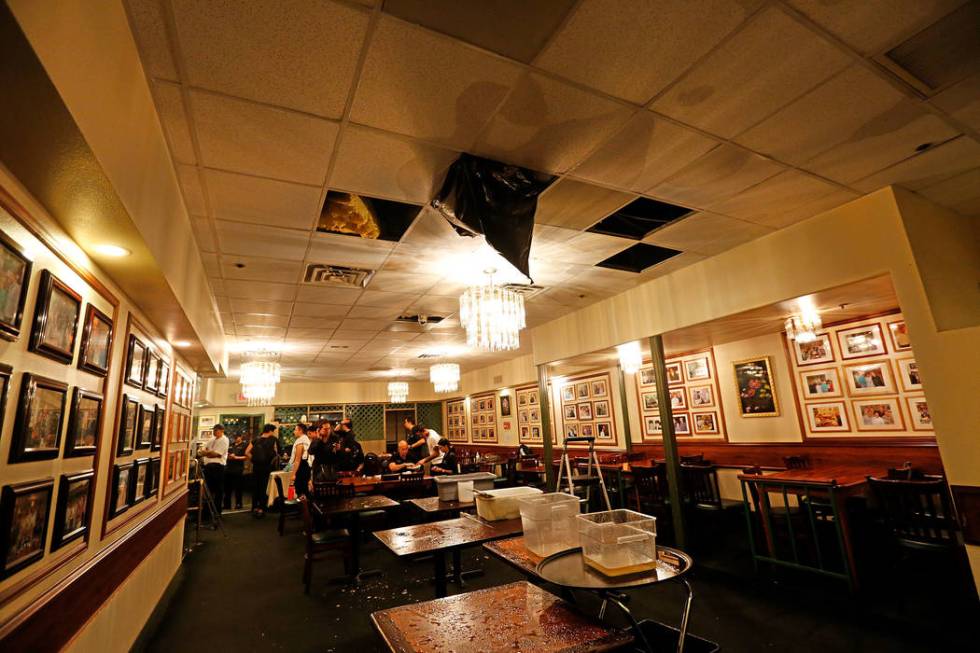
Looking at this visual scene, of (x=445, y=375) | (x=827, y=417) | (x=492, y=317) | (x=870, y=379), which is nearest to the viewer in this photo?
(x=492, y=317)

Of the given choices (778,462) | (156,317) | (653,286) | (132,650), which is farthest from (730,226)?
(132,650)

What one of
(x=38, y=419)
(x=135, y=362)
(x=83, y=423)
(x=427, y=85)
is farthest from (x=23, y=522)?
(x=427, y=85)

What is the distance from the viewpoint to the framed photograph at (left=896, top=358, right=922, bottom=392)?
15.1ft

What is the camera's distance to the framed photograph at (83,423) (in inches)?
78.0

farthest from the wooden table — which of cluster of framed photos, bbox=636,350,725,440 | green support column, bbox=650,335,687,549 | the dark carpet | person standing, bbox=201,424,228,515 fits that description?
person standing, bbox=201,424,228,515

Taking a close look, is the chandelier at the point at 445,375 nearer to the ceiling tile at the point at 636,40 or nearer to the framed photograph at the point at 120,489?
the framed photograph at the point at 120,489

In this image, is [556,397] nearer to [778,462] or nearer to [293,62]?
[778,462]

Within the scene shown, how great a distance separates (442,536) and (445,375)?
18.6ft

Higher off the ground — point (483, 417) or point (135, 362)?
point (135, 362)

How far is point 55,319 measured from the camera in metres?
1.79

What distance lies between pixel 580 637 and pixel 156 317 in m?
3.51

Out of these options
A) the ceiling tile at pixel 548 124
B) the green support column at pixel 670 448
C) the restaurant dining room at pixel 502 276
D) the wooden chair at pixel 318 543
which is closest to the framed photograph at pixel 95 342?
the restaurant dining room at pixel 502 276

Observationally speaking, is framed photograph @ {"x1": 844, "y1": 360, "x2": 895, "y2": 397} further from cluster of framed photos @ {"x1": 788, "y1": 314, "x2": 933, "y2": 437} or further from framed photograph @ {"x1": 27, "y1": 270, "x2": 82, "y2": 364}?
framed photograph @ {"x1": 27, "y1": 270, "x2": 82, "y2": 364}

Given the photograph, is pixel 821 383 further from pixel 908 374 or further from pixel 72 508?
pixel 72 508
